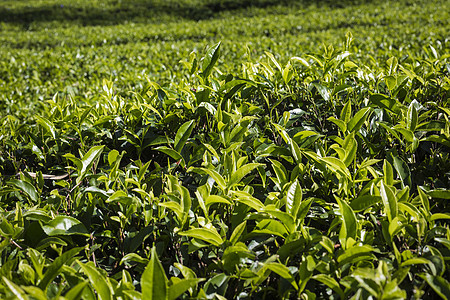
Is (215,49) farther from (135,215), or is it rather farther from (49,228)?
(49,228)

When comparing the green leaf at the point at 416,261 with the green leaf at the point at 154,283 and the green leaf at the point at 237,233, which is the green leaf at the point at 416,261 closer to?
the green leaf at the point at 237,233

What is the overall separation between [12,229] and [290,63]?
5.83 feet

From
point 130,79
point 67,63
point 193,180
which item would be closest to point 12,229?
point 193,180

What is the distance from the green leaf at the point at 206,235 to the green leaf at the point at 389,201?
1.87 feet

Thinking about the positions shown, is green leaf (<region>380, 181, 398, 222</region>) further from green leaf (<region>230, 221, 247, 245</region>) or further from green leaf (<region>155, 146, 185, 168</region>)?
green leaf (<region>155, 146, 185, 168</region>)

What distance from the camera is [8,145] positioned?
2.22 metres

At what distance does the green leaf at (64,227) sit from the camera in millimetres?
1334

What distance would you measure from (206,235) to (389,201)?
636 mm

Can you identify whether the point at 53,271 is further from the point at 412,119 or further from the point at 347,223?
the point at 412,119

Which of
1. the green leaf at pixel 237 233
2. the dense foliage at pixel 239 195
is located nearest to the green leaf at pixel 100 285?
the dense foliage at pixel 239 195

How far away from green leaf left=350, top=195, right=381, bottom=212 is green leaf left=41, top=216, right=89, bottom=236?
3.31ft

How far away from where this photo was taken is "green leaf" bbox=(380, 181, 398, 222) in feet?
4.01

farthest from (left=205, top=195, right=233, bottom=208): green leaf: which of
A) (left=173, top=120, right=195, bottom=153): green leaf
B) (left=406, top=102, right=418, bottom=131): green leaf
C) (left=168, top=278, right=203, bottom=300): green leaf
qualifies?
(left=406, top=102, right=418, bottom=131): green leaf

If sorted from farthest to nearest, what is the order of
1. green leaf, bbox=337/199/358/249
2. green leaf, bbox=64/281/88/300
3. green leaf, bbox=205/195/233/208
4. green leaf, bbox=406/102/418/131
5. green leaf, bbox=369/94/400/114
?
green leaf, bbox=369/94/400/114 → green leaf, bbox=406/102/418/131 → green leaf, bbox=205/195/233/208 → green leaf, bbox=337/199/358/249 → green leaf, bbox=64/281/88/300
